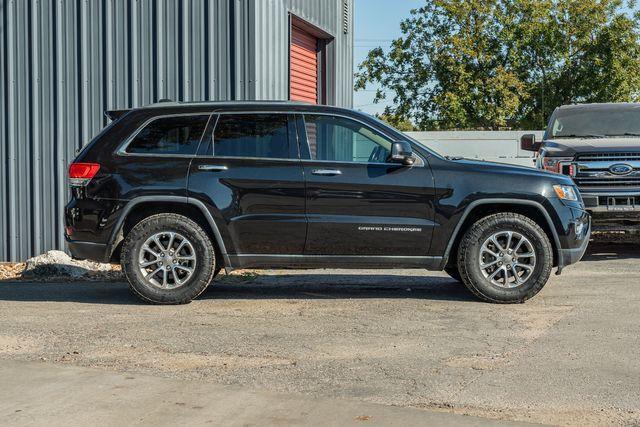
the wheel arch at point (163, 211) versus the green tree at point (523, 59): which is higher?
the green tree at point (523, 59)

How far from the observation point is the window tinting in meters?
8.72

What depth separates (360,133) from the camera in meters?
8.74

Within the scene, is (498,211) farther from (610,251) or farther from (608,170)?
(610,251)

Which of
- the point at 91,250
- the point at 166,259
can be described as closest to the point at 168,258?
the point at 166,259

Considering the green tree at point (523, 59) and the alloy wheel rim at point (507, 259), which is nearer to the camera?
the alloy wheel rim at point (507, 259)

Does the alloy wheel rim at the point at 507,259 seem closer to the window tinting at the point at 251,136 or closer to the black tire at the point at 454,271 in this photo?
the black tire at the point at 454,271

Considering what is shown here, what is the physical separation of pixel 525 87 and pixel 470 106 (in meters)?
2.72

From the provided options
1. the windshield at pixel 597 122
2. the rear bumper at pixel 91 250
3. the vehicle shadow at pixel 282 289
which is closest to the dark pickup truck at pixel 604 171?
the windshield at pixel 597 122

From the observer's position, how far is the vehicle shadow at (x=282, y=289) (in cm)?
922

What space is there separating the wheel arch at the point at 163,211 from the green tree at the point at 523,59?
120 feet

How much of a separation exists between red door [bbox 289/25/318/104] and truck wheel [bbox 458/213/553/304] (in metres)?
6.99

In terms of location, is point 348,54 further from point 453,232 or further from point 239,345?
point 239,345

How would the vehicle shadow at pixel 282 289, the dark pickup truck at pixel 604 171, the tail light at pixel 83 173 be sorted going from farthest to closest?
the dark pickup truck at pixel 604 171 → the vehicle shadow at pixel 282 289 → the tail light at pixel 83 173

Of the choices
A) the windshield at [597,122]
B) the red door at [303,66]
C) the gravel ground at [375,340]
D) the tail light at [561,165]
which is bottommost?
the gravel ground at [375,340]
